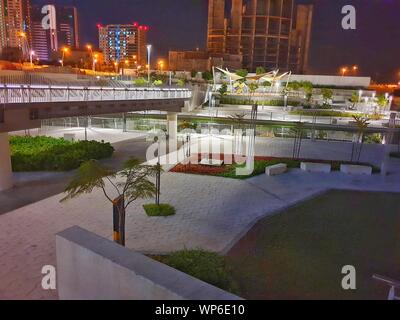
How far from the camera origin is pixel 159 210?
12.7m

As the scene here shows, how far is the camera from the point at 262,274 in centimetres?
863

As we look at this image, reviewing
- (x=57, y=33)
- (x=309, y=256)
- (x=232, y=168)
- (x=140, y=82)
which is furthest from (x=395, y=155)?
(x=57, y=33)

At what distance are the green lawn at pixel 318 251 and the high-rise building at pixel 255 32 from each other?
99144 mm

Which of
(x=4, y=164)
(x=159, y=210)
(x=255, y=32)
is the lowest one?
(x=159, y=210)

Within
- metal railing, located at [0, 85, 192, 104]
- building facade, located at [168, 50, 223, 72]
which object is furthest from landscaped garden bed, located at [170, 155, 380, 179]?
building facade, located at [168, 50, 223, 72]

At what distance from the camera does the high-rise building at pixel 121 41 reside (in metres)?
185

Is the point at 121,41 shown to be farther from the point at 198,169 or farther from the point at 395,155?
the point at 198,169

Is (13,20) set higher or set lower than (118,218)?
higher

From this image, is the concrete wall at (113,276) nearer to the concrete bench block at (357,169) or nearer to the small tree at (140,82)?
the concrete bench block at (357,169)

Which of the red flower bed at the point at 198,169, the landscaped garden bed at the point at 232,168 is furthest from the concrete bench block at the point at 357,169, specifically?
the red flower bed at the point at 198,169

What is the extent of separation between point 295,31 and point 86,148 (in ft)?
377

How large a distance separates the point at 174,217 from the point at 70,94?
25.8 ft

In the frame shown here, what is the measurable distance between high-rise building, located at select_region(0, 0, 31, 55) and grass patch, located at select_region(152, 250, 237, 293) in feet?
468
